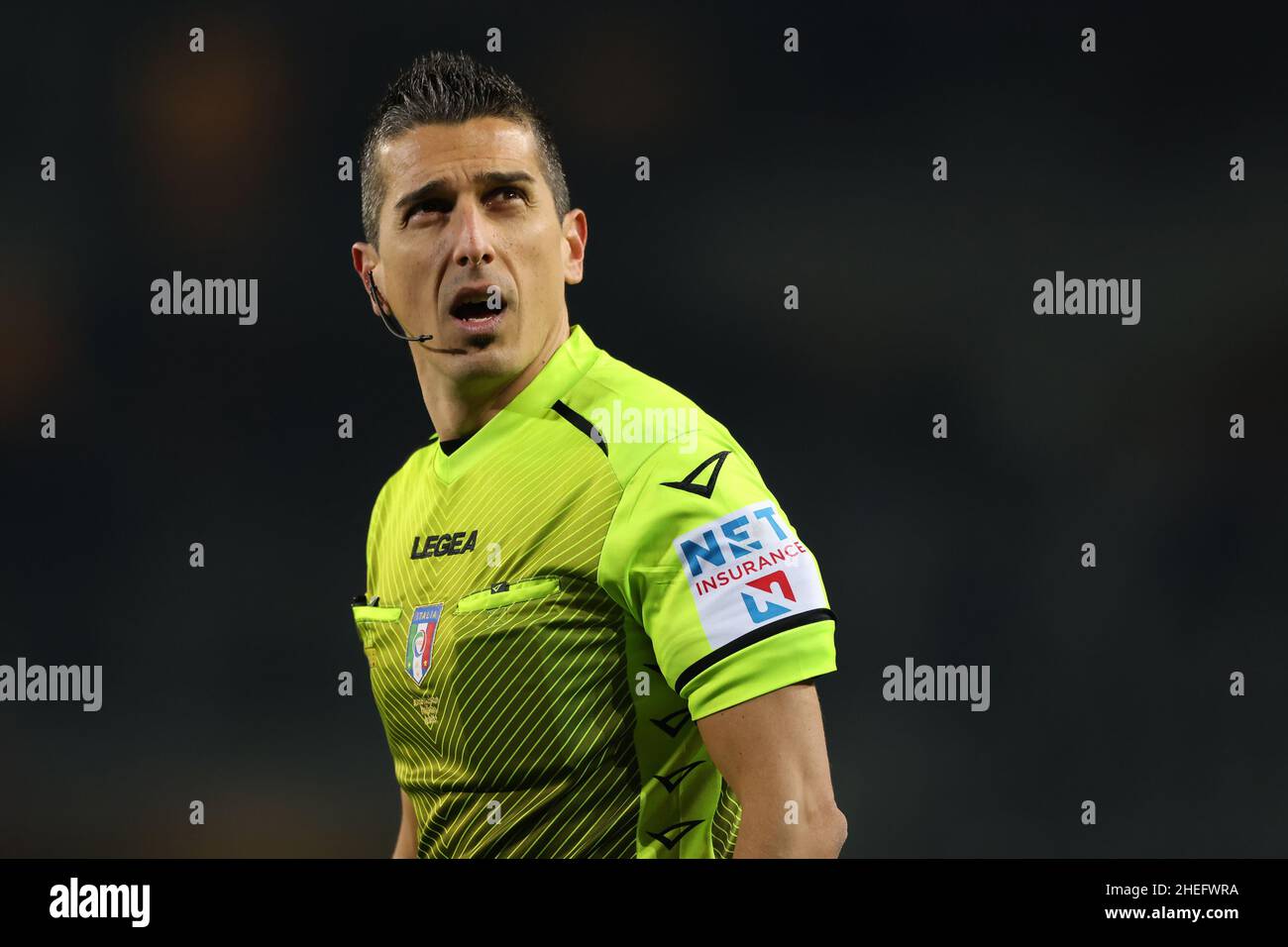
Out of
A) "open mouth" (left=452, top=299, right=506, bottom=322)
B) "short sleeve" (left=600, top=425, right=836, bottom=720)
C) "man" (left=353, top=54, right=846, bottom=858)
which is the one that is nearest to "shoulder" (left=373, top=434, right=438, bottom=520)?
"man" (left=353, top=54, right=846, bottom=858)

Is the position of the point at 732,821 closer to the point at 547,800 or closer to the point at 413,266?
the point at 547,800

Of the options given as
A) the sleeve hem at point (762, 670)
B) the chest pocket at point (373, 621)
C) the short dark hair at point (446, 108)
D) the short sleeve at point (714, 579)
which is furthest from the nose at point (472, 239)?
the sleeve hem at point (762, 670)

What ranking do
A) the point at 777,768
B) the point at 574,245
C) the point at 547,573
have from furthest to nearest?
the point at 574,245
the point at 547,573
the point at 777,768

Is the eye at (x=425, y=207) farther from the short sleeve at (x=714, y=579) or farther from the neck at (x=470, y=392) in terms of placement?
the short sleeve at (x=714, y=579)

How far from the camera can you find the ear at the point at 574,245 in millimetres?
3244

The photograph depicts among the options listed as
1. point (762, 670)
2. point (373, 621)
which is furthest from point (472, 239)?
point (762, 670)

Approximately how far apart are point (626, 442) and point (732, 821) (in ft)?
2.75

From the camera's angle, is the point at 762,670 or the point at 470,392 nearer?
the point at 762,670

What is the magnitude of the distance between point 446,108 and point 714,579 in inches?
52.2

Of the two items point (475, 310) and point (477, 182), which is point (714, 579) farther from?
point (477, 182)

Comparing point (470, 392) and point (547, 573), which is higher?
point (470, 392)

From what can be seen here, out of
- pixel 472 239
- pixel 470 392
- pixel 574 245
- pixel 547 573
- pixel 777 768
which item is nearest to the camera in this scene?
pixel 777 768

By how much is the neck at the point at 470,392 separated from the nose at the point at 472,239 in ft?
0.82

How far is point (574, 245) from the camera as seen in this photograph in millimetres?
3281
